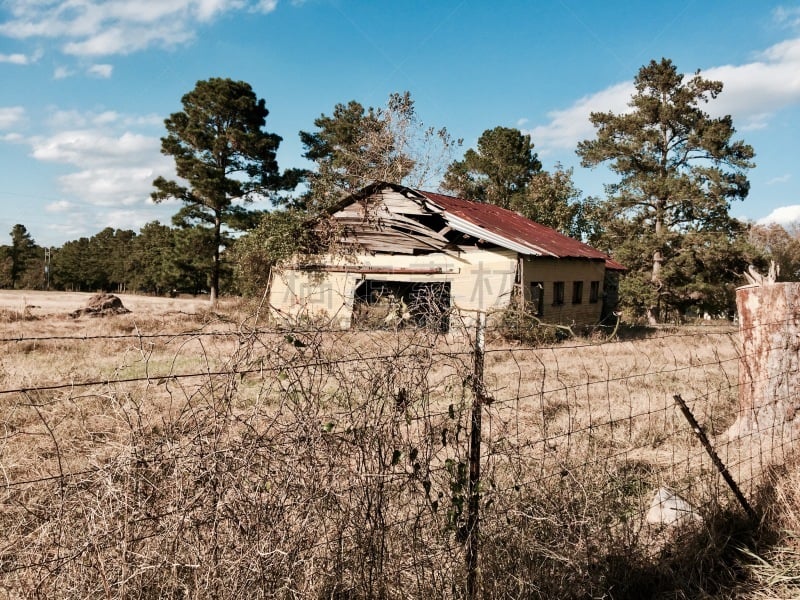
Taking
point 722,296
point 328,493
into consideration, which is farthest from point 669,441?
point 722,296

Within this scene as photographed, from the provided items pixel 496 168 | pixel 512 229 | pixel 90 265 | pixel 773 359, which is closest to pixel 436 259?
pixel 512 229

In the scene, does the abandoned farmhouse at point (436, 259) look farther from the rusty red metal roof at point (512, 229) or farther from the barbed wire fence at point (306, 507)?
the barbed wire fence at point (306, 507)

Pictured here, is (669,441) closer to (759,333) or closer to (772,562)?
(759,333)

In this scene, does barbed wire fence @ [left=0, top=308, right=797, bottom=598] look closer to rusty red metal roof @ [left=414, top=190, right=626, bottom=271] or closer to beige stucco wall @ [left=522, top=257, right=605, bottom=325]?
rusty red metal roof @ [left=414, top=190, right=626, bottom=271]

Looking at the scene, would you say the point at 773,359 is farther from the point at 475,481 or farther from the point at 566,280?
the point at 566,280

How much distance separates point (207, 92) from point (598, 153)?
811 inches

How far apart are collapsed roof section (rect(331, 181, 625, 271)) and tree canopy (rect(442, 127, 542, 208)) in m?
20.5

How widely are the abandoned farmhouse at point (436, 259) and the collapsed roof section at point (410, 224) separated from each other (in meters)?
0.03

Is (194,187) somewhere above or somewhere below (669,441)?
above

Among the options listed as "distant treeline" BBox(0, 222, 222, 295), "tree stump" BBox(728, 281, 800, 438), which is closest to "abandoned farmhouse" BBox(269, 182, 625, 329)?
"tree stump" BBox(728, 281, 800, 438)

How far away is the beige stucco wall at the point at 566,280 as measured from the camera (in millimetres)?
18344

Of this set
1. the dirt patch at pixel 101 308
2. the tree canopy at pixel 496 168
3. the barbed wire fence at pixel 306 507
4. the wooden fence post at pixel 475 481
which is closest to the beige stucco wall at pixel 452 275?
the dirt patch at pixel 101 308

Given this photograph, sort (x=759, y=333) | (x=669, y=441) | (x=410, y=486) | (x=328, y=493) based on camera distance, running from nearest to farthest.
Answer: (x=328, y=493) → (x=410, y=486) → (x=759, y=333) → (x=669, y=441)

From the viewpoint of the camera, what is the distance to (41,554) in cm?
252
